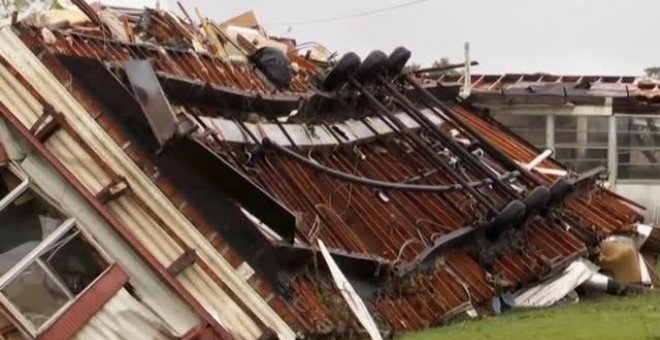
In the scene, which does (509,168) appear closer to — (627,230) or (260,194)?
(627,230)

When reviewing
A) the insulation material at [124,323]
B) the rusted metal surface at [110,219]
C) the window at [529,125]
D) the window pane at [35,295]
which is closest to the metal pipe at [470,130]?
the window at [529,125]

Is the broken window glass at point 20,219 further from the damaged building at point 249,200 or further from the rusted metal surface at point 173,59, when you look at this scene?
the rusted metal surface at point 173,59

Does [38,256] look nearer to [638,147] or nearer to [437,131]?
[437,131]

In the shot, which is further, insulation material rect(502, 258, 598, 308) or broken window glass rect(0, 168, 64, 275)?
insulation material rect(502, 258, 598, 308)

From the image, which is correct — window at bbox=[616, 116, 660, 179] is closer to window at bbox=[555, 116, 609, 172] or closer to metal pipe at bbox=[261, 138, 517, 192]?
window at bbox=[555, 116, 609, 172]

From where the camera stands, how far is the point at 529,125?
2806cm

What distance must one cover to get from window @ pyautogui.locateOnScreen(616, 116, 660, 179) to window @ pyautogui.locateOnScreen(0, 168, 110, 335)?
62.6 ft

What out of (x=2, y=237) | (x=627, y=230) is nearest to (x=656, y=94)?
(x=627, y=230)

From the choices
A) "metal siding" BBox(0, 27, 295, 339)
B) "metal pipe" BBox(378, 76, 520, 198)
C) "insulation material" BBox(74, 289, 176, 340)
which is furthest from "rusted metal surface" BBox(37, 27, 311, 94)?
"insulation material" BBox(74, 289, 176, 340)

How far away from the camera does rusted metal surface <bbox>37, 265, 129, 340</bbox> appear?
10.2m

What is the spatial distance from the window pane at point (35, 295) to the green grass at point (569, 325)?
3745 millimetres

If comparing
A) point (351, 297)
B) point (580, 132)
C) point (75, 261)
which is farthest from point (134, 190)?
point (580, 132)

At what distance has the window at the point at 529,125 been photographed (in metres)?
27.9

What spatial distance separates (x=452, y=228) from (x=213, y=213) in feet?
18.8
